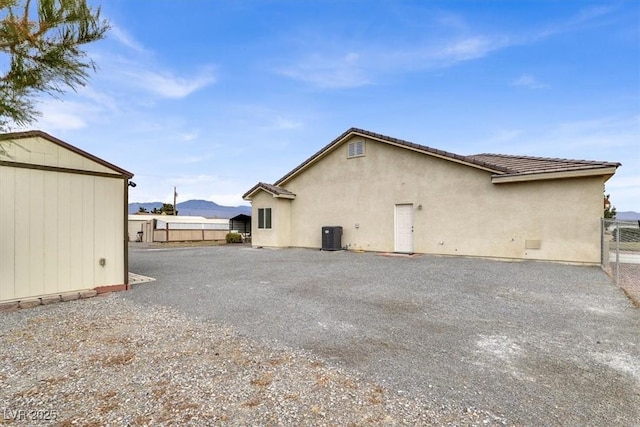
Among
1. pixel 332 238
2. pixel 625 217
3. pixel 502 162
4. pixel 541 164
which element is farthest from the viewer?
pixel 625 217

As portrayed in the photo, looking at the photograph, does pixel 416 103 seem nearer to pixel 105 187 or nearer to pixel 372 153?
pixel 372 153

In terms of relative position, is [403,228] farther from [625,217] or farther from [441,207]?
[625,217]

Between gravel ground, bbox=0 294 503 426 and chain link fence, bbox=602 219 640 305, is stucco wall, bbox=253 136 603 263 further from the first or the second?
gravel ground, bbox=0 294 503 426

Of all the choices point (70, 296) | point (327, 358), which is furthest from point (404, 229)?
point (70, 296)

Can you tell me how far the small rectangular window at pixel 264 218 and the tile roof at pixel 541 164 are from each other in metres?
10.6

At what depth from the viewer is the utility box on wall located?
14250 mm

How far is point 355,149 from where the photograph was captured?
47.4 ft

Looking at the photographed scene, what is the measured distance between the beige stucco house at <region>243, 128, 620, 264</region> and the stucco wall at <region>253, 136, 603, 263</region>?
3 cm

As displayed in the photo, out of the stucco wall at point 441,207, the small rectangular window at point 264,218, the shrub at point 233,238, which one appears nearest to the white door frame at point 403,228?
the stucco wall at point 441,207

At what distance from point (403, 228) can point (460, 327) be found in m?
8.74

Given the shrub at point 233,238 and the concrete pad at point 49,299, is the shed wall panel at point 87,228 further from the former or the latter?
the shrub at point 233,238

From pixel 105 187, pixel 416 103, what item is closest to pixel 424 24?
pixel 416 103

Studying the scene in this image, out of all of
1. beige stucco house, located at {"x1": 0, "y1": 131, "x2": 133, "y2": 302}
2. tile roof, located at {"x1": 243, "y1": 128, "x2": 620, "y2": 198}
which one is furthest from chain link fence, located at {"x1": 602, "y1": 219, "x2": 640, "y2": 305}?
beige stucco house, located at {"x1": 0, "y1": 131, "x2": 133, "y2": 302}

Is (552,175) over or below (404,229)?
over
